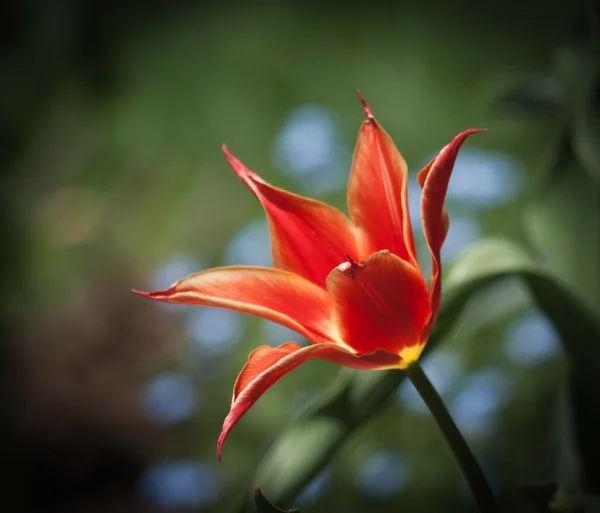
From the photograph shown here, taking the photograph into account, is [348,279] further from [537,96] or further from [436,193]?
[537,96]

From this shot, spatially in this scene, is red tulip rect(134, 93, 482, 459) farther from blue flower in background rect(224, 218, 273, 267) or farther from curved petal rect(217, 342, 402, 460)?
blue flower in background rect(224, 218, 273, 267)

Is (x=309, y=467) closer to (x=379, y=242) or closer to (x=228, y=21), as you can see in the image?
(x=379, y=242)

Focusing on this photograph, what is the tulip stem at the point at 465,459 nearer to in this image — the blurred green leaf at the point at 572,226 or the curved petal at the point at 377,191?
the curved petal at the point at 377,191

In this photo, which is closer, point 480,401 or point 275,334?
point 480,401

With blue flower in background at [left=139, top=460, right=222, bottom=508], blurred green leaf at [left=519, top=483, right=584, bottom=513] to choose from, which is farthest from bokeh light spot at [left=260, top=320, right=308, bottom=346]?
blurred green leaf at [left=519, top=483, right=584, bottom=513]

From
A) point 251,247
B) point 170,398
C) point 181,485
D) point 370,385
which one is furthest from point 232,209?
point 370,385

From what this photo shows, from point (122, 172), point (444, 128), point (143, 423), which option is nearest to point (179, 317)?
point (143, 423)

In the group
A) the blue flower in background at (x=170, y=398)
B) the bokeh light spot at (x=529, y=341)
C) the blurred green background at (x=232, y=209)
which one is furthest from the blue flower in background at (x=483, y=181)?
the blue flower in background at (x=170, y=398)
